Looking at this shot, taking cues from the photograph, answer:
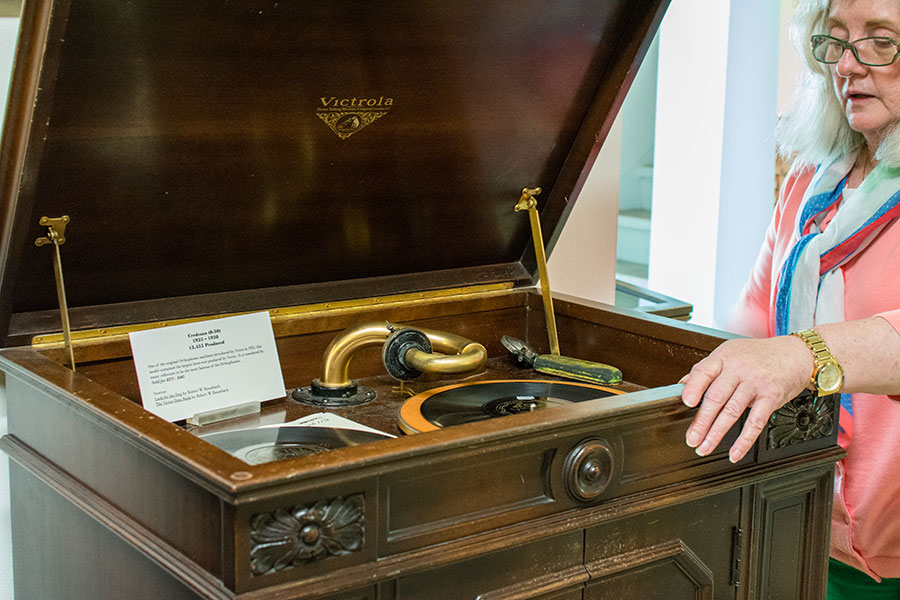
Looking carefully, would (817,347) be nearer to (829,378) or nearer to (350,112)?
(829,378)

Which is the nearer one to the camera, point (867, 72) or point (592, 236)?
point (867, 72)

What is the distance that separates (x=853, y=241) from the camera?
1.66 metres

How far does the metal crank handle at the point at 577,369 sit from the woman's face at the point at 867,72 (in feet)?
1.94

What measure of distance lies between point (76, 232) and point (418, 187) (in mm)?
571

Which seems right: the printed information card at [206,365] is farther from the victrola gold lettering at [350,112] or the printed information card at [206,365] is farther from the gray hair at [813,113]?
the gray hair at [813,113]

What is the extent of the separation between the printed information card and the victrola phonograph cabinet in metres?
0.04

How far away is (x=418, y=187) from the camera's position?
1.71 meters

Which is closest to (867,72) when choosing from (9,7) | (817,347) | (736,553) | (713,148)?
(817,347)

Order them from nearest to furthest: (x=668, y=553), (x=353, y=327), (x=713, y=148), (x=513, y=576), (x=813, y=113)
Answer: (x=513, y=576), (x=668, y=553), (x=353, y=327), (x=813, y=113), (x=713, y=148)

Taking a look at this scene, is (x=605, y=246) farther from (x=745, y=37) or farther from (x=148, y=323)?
(x=745, y=37)

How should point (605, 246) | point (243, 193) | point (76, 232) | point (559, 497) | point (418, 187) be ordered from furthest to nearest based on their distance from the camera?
point (605, 246), point (418, 187), point (243, 193), point (76, 232), point (559, 497)

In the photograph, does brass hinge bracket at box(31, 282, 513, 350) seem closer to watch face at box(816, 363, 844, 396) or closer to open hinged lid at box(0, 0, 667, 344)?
open hinged lid at box(0, 0, 667, 344)

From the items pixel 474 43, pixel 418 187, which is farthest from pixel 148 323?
pixel 474 43

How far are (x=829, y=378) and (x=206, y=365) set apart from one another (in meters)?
0.89
